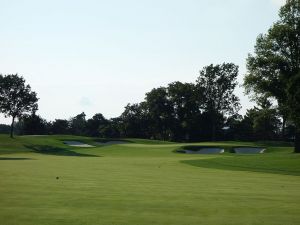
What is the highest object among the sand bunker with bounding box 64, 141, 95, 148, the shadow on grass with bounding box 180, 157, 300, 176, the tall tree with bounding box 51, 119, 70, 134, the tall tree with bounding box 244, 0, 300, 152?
the tall tree with bounding box 244, 0, 300, 152

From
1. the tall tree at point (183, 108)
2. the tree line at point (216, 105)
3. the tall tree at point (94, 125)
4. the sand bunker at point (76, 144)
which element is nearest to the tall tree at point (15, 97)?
the tree line at point (216, 105)

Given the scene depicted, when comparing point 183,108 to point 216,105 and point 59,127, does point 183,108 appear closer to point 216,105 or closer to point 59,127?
point 216,105

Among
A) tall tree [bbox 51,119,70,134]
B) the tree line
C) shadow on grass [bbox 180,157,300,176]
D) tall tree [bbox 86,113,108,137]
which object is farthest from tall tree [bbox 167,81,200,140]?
shadow on grass [bbox 180,157,300,176]

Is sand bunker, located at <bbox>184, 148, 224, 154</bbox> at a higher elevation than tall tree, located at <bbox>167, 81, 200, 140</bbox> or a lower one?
lower

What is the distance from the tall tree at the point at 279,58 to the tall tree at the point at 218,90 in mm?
58889

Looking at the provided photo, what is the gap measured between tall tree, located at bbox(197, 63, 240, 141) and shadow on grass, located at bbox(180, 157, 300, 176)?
7483 centimetres

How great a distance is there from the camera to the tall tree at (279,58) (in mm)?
52156

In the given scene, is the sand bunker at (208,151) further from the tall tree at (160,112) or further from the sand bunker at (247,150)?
the tall tree at (160,112)

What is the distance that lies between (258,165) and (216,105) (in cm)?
8233

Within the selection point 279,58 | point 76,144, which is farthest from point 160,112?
point 279,58

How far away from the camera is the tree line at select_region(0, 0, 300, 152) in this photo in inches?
2073

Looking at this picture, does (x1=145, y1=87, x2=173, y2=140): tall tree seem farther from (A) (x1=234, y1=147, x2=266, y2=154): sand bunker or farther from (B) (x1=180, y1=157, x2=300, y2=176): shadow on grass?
(B) (x1=180, y1=157, x2=300, y2=176): shadow on grass

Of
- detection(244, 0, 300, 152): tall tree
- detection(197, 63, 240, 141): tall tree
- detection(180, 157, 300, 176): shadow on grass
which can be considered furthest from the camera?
detection(197, 63, 240, 141): tall tree

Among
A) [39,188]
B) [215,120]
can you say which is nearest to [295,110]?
[39,188]
